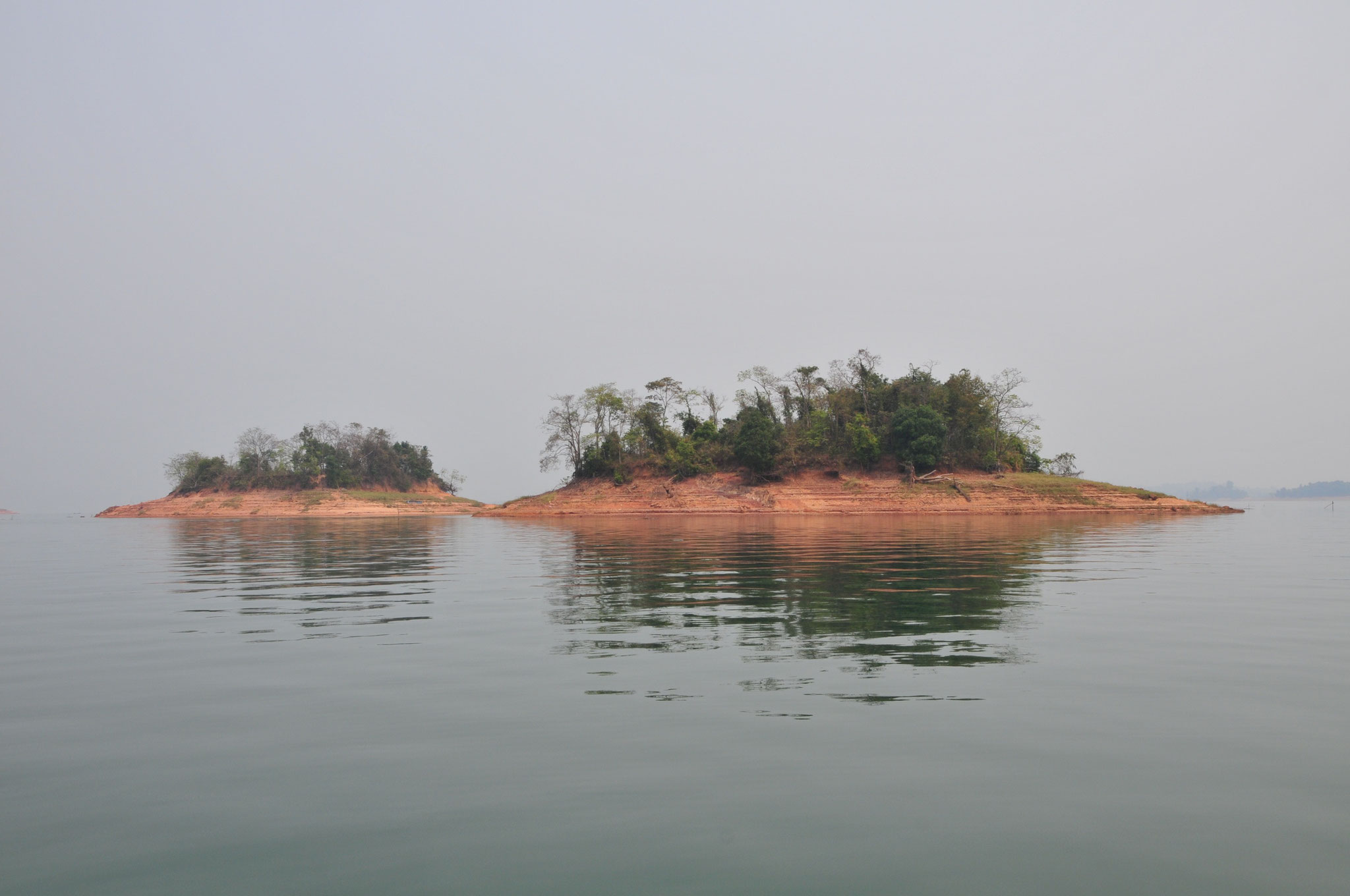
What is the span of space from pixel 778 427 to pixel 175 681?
8305 centimetres

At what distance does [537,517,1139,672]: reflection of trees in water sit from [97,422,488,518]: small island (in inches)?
3792

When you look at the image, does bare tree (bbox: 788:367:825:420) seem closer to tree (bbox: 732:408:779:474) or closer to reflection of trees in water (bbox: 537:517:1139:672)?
tree (bbox: 732:408:779:474)

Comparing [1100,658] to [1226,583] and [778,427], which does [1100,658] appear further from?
[778,427]

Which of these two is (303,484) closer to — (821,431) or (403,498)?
(403,498)

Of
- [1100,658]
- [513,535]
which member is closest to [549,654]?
[1100,658]

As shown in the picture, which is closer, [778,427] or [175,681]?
[175,681]

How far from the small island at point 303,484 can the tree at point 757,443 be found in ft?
189

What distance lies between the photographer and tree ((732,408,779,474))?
84000 mm

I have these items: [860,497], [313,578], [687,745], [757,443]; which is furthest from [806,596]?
[757,443]

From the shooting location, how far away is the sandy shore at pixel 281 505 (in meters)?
115

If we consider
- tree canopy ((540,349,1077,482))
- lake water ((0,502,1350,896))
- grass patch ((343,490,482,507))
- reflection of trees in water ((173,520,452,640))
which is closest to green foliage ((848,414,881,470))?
tree canopy ((540,349,1077,482))

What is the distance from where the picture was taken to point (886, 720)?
7.27 meters

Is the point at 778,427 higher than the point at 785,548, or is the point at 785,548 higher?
the point at 778,427

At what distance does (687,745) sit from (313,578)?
61.1 feet
